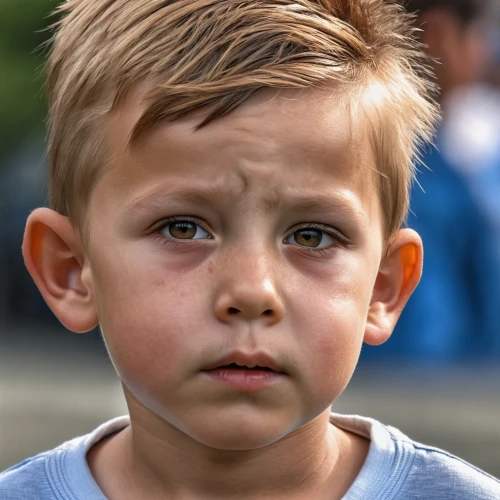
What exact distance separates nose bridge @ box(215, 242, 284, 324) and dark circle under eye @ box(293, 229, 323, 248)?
0.29 feet

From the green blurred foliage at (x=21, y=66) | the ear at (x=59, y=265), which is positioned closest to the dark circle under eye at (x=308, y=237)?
the ear at (x=59, y=265)

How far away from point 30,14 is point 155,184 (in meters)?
10.9

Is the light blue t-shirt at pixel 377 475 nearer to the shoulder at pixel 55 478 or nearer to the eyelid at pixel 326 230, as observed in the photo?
the shoulder at pixel 55 478

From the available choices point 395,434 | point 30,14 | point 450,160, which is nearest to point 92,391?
point 30,14

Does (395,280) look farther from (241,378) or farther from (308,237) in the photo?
(241,378)

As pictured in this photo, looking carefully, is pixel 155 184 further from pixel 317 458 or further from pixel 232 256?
pixel 317 458

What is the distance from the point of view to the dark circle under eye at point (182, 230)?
97.9 inches

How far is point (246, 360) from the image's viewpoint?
2369 millimetres

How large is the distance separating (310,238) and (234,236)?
0.17m

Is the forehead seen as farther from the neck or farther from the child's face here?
the neck

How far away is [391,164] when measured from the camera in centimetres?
268

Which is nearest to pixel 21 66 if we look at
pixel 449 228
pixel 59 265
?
pixel 449 228

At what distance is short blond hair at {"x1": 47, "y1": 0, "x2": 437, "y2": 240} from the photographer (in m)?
2.44

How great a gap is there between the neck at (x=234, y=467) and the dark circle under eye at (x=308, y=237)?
1.34 ft
